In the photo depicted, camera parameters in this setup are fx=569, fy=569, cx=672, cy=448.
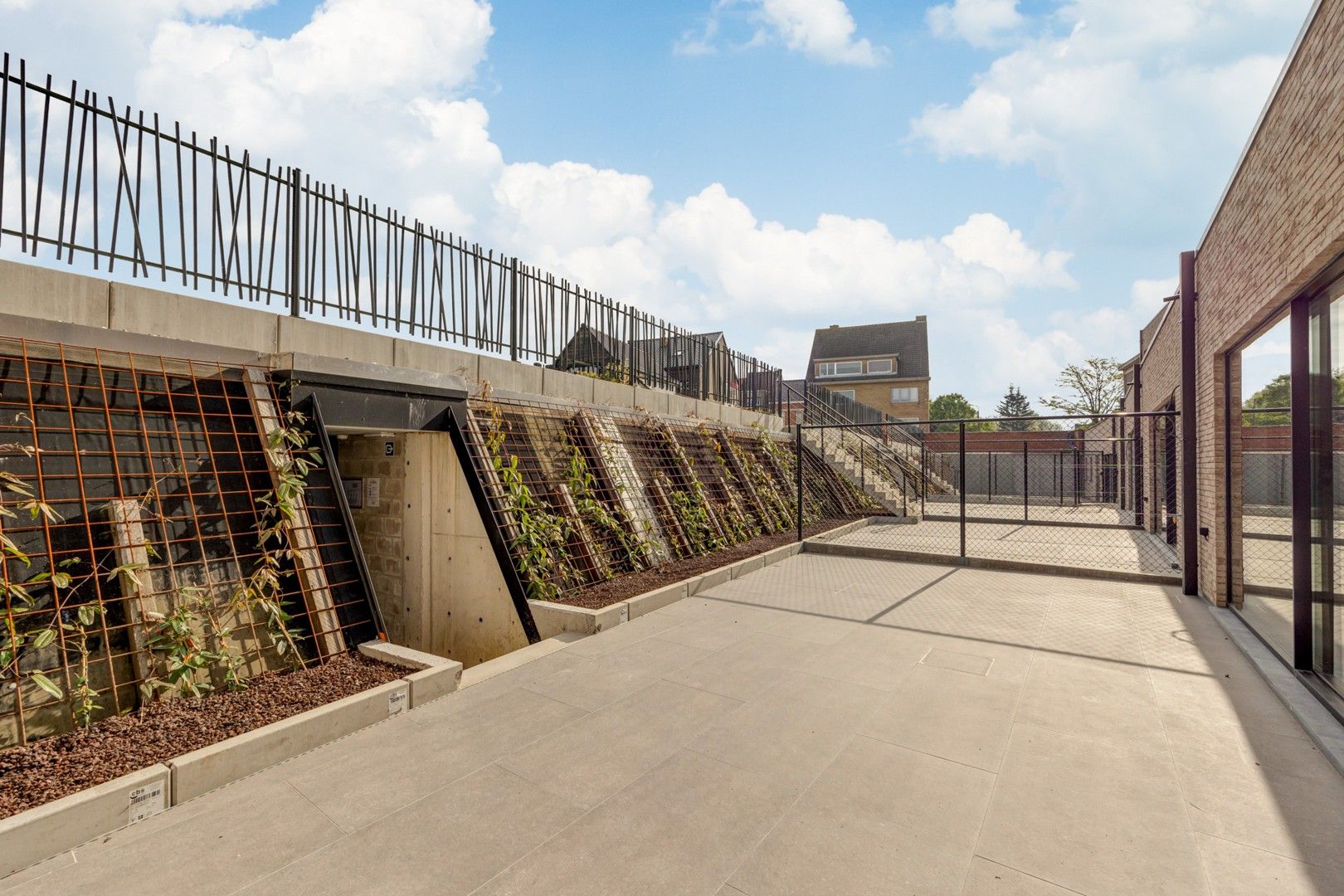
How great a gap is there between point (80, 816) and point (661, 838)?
191cm

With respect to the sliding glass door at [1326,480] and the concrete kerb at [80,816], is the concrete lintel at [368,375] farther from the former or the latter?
the sliding glass door at [1326,480]

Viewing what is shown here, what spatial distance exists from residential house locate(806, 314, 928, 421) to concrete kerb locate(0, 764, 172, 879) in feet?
103

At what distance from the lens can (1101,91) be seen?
14.0 ft

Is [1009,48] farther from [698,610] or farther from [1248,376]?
[698,610]

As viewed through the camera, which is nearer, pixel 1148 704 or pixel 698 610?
pixel 1148 704

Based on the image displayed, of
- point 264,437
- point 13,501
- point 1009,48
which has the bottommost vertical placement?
point 13,501

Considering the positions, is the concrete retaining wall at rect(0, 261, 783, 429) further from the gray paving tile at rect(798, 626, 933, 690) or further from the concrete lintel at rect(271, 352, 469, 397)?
the gray paving tile at rect(798, 626, 933, 690)

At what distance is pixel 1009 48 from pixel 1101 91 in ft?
2.96

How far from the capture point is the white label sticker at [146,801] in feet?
6.54

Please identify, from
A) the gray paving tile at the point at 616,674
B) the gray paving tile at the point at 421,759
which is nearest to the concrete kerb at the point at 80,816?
the gray paving tile at the point at 421,759

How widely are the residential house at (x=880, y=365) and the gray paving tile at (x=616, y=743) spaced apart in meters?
29.9

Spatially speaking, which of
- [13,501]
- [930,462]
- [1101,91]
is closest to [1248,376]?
[1101,91]

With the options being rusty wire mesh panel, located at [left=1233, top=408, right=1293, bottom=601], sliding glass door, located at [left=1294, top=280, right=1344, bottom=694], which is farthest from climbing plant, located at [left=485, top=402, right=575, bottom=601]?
rusty wire mesh panel, located at [left=1233, top=408, right=1293, bottom=601]

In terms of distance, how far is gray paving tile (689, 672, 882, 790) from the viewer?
2.46m
